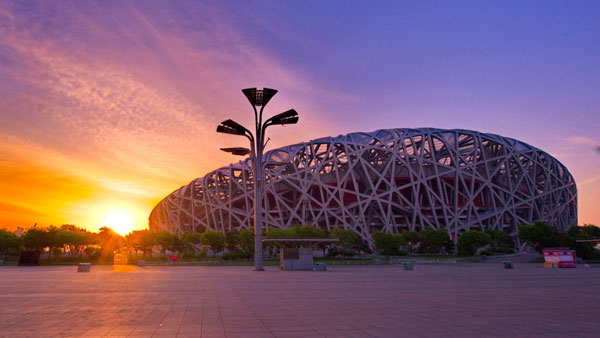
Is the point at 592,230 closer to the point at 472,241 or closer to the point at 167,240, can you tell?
the point at 472,241

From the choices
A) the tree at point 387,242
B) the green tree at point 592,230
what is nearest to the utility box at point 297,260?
the tree at point 387,242

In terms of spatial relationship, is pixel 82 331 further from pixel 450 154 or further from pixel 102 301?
pixel 450 154

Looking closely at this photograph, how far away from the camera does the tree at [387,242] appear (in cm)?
5847

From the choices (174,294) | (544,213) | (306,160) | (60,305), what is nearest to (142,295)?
(174,294)

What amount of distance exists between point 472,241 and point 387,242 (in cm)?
1096

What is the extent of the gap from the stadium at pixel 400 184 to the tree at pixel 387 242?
6.92 metres

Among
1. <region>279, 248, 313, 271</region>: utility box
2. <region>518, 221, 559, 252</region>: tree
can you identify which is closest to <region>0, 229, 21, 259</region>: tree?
<region>279, 248, 313, 271</region>: utility box

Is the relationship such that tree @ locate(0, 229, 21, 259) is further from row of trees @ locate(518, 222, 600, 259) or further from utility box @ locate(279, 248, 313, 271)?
row of trees @ locate(518, 222, 600, 259)

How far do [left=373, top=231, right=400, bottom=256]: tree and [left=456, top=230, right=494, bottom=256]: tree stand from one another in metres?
8.35

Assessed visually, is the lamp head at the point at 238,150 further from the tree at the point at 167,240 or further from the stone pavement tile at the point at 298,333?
the tree at the point at 167,240

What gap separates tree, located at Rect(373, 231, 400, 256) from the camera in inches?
2302

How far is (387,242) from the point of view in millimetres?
58438

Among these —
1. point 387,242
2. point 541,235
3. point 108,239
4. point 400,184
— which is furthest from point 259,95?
point 108,239

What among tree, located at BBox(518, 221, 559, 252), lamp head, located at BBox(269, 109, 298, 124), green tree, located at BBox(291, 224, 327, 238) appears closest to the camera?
lamp head, located at BBox(269, 109, 298, 124)
